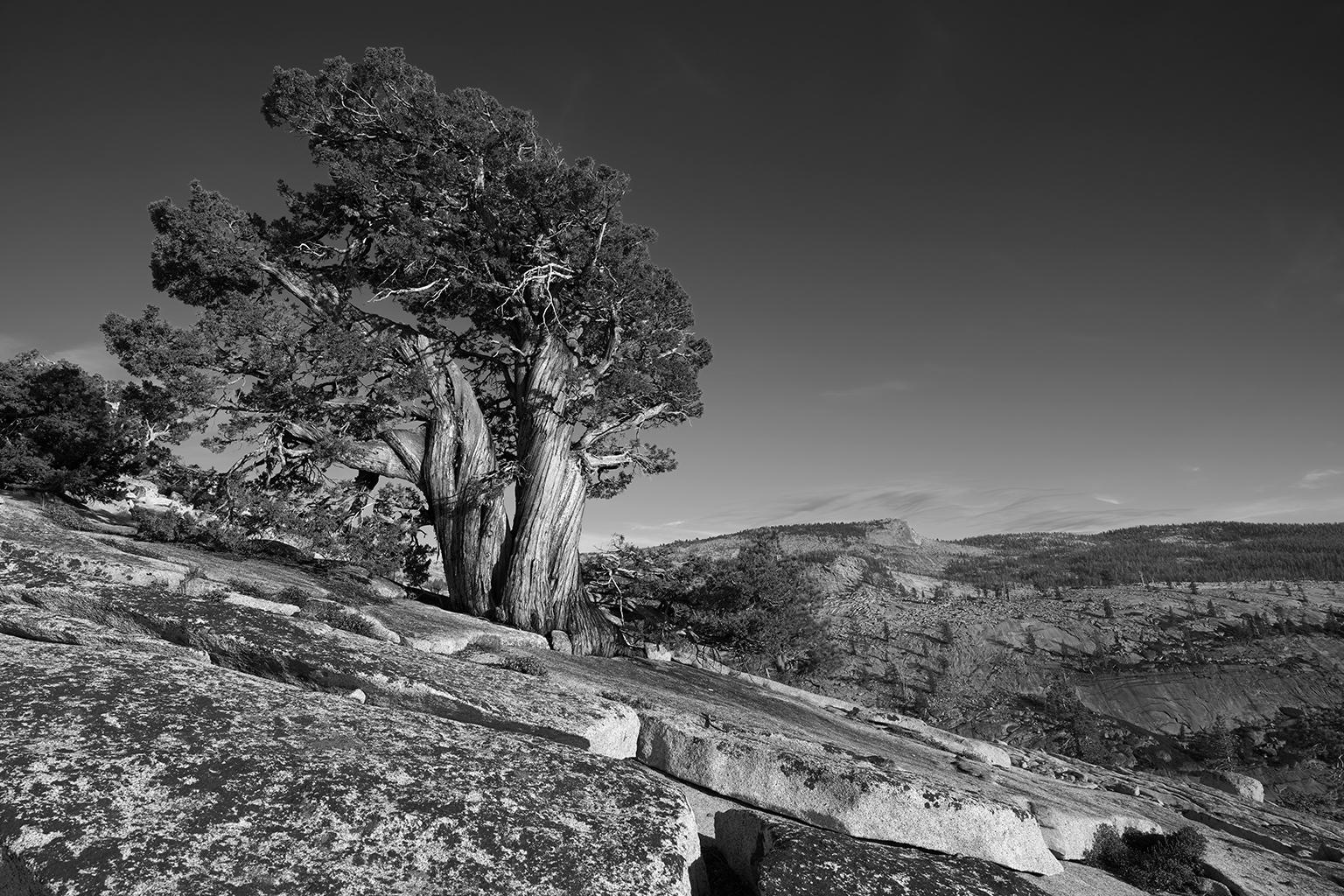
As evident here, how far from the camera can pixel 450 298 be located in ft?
56.2

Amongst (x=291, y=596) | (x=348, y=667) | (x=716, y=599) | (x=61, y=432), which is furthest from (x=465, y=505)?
(x=348, y=667)

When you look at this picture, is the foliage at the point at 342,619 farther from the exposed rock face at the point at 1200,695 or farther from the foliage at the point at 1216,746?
the exposed rock face at the point at 1200,695

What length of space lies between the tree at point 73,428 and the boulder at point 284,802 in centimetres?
1064

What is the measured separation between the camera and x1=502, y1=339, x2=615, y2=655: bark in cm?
1503

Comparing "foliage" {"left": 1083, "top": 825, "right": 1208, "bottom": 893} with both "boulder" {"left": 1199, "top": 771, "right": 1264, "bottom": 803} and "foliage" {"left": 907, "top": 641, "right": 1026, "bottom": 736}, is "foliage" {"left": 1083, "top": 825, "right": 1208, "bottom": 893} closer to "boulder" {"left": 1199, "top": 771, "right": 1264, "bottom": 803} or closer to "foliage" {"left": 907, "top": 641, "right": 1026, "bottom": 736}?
"boulder" {"left": 1199, "top": 771, "right": 1264, "bottom": 803}

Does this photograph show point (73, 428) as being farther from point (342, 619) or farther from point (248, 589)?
point (342, 619)

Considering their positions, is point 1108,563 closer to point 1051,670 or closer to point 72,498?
point 1051,670

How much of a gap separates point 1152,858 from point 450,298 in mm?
16587

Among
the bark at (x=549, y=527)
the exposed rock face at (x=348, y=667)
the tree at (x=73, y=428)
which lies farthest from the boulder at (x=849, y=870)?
the tree at (x=73, y=428)

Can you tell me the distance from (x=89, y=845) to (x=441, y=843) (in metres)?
1.40

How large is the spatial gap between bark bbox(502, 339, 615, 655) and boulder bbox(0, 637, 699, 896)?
10.6 meters

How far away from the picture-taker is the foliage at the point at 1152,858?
6.24 metres

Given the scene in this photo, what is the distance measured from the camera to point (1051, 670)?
90312 mm


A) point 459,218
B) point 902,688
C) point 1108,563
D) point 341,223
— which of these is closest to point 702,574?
point 459,218
